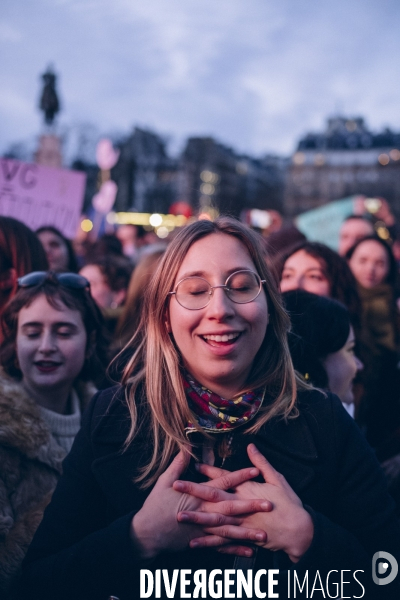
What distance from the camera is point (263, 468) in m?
2.03

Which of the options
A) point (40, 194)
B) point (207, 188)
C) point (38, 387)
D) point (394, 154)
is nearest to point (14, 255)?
point (38, 387)

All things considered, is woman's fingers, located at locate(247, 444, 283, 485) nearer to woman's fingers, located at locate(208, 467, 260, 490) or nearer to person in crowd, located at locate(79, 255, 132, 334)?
woman's fingers, located at locate(208, 467, 260, 490)

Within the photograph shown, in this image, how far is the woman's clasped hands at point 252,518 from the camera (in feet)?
6.38

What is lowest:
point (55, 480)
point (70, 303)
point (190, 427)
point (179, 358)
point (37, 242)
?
point (55, 480)

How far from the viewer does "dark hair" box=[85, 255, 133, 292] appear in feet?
17.7

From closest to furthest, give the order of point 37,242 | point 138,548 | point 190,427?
1. point 138,548
2. point 190,427
3. point 37,242

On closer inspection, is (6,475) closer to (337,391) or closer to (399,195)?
(337,391)

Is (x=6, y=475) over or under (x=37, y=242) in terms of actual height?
under

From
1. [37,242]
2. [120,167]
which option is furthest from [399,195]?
[37,242]

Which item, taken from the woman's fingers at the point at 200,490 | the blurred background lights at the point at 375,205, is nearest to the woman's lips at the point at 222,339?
the woman's fingers at the point at 200,490

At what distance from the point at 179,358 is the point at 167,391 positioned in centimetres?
13

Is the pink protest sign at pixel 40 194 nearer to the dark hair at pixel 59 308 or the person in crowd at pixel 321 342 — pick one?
the dark hair at pixel 59 308

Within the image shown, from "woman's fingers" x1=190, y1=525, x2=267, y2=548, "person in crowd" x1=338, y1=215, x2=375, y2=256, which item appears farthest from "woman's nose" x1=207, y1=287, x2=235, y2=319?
"person in crowd" x1=338, y1=215, x2=375, y2=256

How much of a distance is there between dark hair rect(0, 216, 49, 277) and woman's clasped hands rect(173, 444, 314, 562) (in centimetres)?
219
